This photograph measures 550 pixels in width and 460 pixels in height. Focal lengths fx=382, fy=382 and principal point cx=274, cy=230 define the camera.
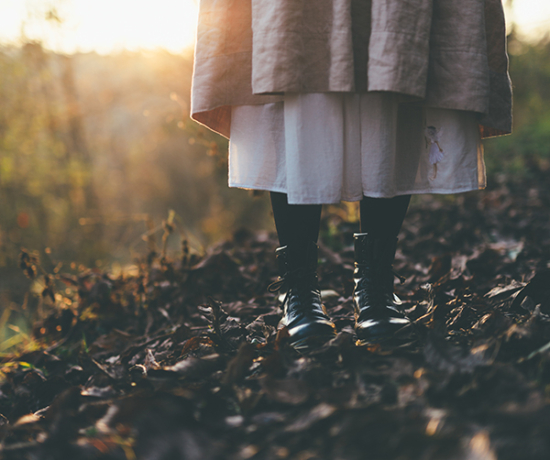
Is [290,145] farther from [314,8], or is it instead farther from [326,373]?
[326,373]

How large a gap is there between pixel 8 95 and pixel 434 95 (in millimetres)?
8996

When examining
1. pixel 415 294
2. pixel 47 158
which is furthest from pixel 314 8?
pixel 47 158

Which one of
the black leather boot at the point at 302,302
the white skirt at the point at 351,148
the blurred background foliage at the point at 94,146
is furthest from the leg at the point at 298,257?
the blurred background foliage at the point at 94,146

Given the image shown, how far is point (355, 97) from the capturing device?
3.76 ft

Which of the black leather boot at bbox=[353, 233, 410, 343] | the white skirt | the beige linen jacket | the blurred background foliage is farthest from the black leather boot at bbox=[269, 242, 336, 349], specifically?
the blurred background foliage

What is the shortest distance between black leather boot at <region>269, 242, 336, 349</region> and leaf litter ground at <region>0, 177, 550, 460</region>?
8 cm

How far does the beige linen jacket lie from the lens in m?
1.04

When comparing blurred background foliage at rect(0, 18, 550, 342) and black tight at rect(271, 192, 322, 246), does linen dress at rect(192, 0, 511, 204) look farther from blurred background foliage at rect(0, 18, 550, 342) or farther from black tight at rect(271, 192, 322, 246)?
blurred background foliage at rect(0, 18, 550, 342)

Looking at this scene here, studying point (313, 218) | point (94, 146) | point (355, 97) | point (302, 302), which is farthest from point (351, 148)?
point (94, 146)

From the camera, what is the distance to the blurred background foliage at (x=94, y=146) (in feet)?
22.9

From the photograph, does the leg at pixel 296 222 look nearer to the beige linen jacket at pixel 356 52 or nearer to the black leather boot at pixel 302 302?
the black leather boot at pixel 302 302

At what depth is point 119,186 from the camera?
14.2m

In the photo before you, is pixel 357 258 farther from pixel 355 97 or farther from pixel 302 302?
pixel 355 97

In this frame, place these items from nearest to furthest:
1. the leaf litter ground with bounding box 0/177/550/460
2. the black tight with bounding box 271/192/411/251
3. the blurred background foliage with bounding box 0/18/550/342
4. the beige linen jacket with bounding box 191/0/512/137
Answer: the leaf litter ground with bounding box 0/177/550/460, the beige linen jacket with bounding box 191/0/512/137, the black tight with bounding box 271/192/411/251, the blurred background foliage with bounding box 0/18/550/342
